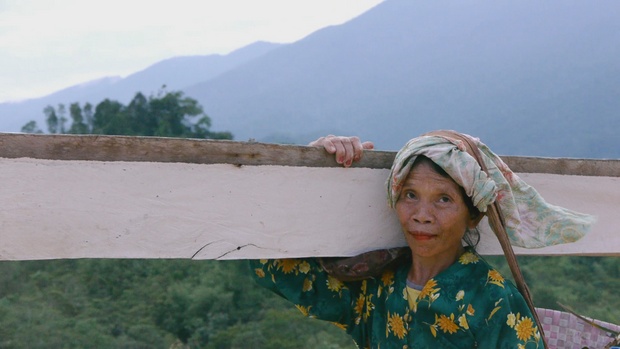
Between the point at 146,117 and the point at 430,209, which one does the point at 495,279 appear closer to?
the point at 430,209

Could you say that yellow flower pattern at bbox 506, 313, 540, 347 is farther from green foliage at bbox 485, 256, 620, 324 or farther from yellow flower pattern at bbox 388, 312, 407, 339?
green foliage at bbox 485, 256, 620, 324

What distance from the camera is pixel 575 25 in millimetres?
22312

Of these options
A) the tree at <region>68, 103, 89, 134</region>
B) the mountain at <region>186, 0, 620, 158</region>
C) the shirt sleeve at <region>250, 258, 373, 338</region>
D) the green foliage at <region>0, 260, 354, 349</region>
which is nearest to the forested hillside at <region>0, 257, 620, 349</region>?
the green foliage at <region>0, 260, 354, 349</region>

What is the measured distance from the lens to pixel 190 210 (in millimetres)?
1856

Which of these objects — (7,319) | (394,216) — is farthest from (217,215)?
(7,319)

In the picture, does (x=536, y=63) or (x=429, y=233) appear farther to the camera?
(x=536, y=63)

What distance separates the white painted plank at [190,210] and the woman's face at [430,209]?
Result: 17 centimetres

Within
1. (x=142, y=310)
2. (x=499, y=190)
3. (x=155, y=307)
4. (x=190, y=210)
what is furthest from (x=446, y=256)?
(x=155, y=307)

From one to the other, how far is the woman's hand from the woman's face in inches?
7.0

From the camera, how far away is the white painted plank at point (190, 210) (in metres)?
1.67

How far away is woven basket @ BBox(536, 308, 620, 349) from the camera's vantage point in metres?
2.61

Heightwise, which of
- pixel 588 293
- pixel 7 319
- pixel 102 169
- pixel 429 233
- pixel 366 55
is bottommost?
pixel 588 293

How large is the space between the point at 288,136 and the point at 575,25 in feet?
33.7

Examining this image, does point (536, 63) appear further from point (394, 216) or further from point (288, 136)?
point (394, 216)
